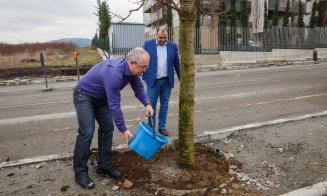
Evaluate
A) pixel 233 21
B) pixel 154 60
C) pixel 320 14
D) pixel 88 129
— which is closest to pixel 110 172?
pixel 88 129

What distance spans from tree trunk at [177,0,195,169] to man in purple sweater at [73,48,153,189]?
52cm

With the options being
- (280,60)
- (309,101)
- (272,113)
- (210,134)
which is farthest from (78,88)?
(280,60)

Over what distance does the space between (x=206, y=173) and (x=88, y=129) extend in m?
1.68

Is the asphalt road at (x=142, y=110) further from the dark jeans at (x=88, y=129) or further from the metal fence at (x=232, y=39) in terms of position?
the metal fence at (x=232, y=39)

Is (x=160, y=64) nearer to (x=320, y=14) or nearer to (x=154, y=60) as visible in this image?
(x=154, y=60)

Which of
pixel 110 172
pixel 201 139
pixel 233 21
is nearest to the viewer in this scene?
pixel 110 172

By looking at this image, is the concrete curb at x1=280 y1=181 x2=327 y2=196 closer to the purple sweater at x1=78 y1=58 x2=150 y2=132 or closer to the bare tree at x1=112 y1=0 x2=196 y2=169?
the bare tree at x1=112 y1=0 x2=196 y2=169

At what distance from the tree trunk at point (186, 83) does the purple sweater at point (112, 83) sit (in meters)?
0.54

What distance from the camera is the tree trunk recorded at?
157 inches

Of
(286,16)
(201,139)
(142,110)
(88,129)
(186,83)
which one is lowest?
(201,139)

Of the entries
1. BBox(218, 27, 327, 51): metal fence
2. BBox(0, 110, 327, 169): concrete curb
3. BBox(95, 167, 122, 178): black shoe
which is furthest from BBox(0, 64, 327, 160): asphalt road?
BBox(218, 27, 327, 51): metal fence

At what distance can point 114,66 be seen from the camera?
11.9 feet

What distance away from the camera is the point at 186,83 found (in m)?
4.14

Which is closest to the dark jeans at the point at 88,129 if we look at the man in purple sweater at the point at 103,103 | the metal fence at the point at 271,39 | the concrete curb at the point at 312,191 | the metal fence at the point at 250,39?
the man in purple sweater at the point at 103,103
